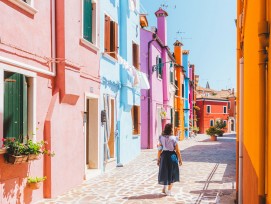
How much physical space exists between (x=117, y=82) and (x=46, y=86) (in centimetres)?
625

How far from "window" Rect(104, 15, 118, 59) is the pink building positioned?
2017mm

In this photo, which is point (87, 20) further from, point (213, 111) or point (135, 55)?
point (213, 111)

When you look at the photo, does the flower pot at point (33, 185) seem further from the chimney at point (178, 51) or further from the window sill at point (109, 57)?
the chimney at point (178, 51)

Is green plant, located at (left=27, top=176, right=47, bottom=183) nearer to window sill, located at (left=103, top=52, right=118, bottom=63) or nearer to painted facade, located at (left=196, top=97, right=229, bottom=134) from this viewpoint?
window sill, located at (left=103, top=52, right=118, bottom=63)

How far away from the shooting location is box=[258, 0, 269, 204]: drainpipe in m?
2.32

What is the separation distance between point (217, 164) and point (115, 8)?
26.3 ft

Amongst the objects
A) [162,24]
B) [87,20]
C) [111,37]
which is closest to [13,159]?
[87,20]

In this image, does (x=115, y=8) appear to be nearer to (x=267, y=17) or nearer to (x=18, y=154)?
(x=18, y=154)

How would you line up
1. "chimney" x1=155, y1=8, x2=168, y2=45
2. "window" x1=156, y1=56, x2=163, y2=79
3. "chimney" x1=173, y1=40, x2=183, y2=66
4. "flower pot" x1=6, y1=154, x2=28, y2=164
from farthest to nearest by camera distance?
"chimney" x1=173, y1=40, x2=183, y2=66 → "chimney" x1=155, y1=8, x2=168, y2=45 → "window" x1=156, y1=56, x2=163, y2=79 → "flower pot" x1=6, y1=154, x2=28, y2=164

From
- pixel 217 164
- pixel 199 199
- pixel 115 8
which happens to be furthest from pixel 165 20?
pixel 199 199

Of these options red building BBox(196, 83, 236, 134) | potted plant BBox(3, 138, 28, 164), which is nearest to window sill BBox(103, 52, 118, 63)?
potted plant BBox(3, 138, 28, 164)

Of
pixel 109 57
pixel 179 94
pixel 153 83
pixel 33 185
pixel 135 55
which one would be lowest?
pixel 33 185

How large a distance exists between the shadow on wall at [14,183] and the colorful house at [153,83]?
15.5m

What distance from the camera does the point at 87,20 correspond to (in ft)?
37.0
